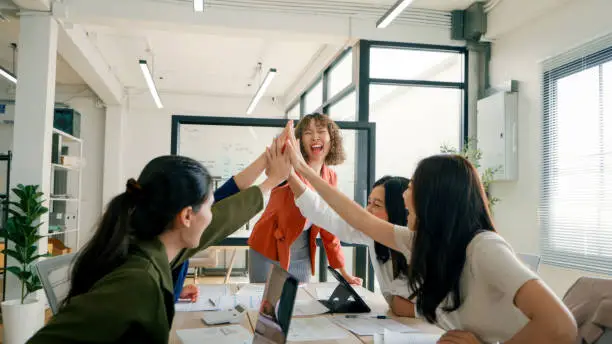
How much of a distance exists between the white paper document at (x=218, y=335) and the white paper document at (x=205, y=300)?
0.28 metres

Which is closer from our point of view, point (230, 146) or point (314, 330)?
point (314, 330)

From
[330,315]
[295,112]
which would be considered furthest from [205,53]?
[330,315]

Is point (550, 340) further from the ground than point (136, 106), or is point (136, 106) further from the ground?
point (136, 106)

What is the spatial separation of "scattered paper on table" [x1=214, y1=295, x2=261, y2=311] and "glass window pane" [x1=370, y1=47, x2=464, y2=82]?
352cm

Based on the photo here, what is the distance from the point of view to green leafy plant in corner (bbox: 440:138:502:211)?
14.7 ft

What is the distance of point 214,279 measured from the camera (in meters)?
7.73

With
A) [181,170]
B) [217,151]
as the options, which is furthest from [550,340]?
[217,151]

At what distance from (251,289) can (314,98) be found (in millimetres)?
5316

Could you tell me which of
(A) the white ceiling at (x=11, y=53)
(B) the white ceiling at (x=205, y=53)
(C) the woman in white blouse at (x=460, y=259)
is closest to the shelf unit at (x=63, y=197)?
(A) the white ceiling at (x=11, y=53)

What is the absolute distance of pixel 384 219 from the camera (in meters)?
2.21

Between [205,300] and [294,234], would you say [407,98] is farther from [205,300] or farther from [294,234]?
[205,300]

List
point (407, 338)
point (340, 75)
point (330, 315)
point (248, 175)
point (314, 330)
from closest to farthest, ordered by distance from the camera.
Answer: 1. point (407, 338)
2. point (314, 330)
3. point (330, 315)
4. point (248, 175)
5. point (340, 75)

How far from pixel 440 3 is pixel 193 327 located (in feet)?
14.1

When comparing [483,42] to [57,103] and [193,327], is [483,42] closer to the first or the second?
[193,327]
